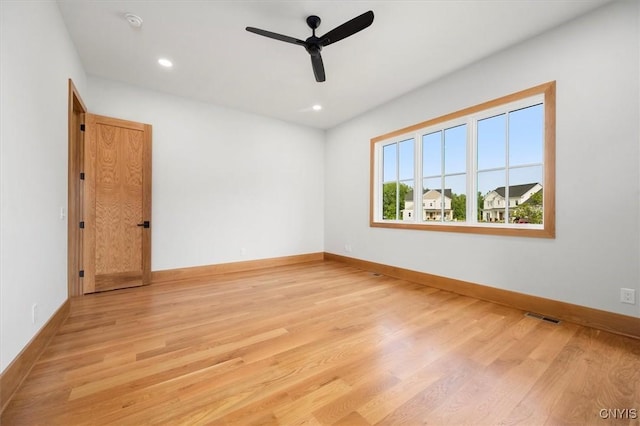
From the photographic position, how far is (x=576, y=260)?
2.42m

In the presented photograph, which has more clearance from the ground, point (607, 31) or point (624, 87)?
point (607, 31)

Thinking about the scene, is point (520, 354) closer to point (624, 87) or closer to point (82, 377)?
point (624, 87)

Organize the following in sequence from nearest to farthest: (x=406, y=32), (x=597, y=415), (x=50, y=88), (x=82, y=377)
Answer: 1. (x=597, y=415)
2. (x=82, y=377)
3. (x=50, y=88)
4. (x=406, y=32)

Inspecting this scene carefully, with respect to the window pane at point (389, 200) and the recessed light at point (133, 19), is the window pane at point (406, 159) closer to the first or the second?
the window pane at point (389, 200)

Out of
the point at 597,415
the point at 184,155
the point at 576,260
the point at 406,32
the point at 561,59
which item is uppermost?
the point at 406,32

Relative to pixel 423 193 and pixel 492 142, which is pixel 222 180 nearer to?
pixel 423 193

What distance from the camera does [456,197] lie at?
137 inches

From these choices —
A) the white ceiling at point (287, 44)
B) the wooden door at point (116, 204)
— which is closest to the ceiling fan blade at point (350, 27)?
the white ceiling at point (287, 44)

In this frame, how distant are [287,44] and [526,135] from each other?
2.91m

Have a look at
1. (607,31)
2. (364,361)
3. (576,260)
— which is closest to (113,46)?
(364,361)

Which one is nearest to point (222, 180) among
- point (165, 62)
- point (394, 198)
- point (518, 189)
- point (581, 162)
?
point (165, 62)

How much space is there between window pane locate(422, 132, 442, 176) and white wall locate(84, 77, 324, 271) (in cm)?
245

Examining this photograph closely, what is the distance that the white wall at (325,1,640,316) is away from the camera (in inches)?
85.7

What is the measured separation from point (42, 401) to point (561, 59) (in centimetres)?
490
